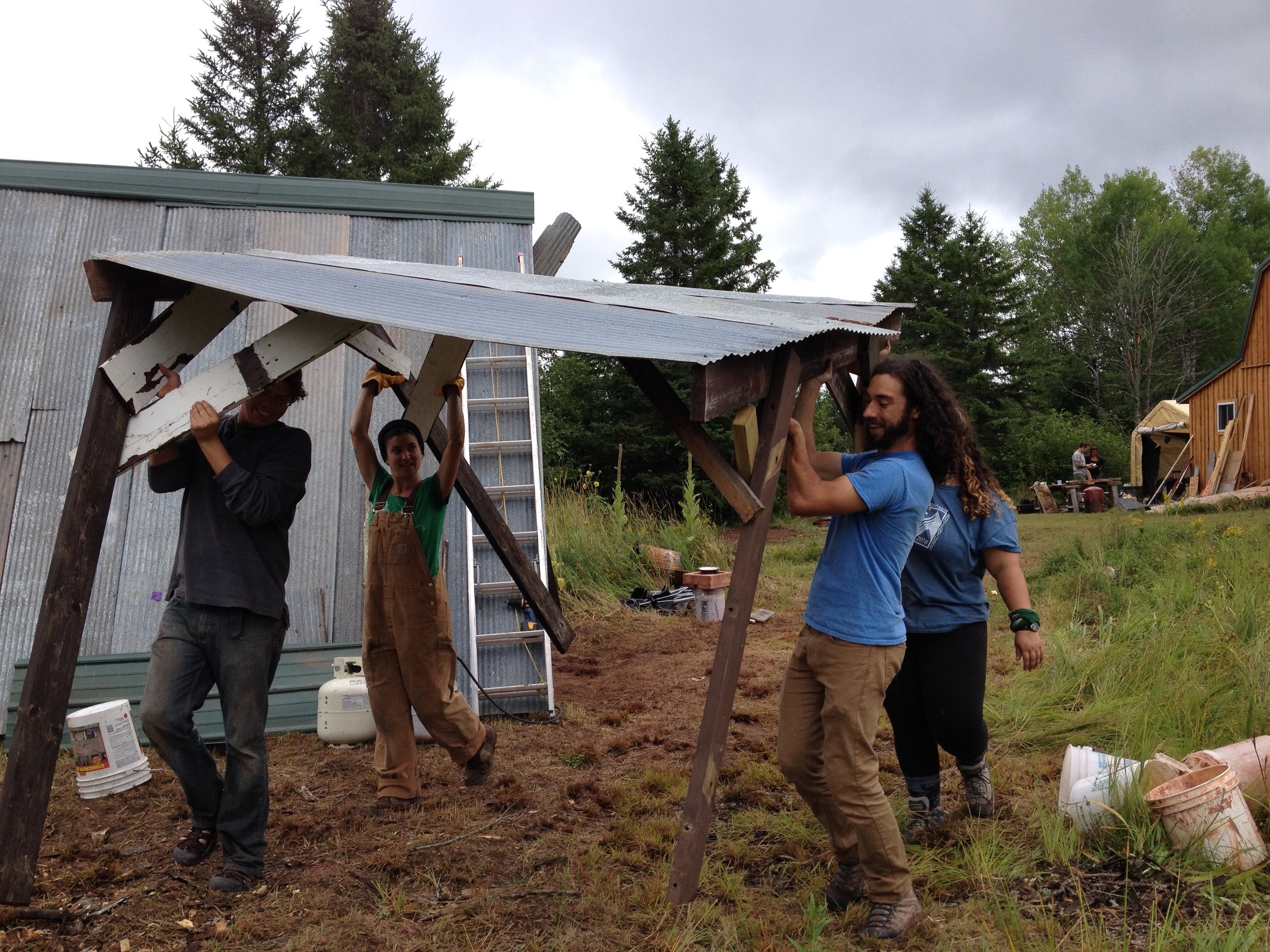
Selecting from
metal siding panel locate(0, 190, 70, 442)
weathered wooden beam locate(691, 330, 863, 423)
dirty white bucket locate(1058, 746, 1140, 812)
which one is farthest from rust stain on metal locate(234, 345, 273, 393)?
metal siding panel locate(0, 190, 70, 442)

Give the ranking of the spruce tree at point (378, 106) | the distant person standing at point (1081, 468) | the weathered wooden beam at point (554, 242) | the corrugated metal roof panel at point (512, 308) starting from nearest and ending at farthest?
the corrugated metal roof panel at point (512, 308) → the weathered wooden beam at point (554, 242) → the distant person standing at point (1081, 468) → the spruce tree at point (378, 106)

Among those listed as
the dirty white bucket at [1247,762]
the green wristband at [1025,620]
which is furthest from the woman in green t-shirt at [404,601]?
the dirty white bucket at [1247,762]

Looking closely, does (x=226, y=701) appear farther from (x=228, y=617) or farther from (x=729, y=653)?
(x=729, y=653)

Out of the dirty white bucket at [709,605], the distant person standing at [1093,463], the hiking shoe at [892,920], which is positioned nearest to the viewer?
the hiking shoe at [892,920]

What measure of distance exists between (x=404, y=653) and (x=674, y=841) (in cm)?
144

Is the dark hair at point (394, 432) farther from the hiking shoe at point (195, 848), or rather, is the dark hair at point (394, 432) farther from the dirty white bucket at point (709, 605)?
the dirty white bucket at point (709, 605)

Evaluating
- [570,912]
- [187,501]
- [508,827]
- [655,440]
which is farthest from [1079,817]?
[655,440]

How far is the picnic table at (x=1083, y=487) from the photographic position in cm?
2042

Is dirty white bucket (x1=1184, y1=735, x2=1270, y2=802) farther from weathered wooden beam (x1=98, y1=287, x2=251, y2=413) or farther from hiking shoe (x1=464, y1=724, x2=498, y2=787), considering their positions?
weathered wooden beam (x1=98, y1=287, x2=251, y2=413)

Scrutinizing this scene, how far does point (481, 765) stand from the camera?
15.5ft

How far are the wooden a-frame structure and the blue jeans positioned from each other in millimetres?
307

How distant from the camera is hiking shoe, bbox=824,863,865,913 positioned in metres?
3.39

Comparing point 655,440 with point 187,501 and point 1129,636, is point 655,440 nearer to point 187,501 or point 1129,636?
point 1129,636

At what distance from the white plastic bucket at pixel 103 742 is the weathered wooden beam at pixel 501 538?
2.04m
